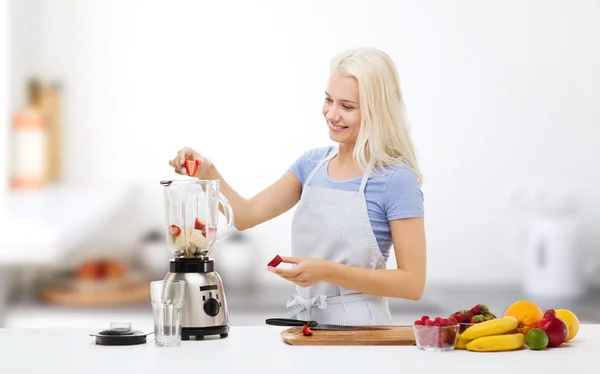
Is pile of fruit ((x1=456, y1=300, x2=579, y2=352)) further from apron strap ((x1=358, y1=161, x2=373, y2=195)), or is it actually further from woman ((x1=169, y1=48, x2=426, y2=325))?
apron strap ((x1=358, y1=161, x2=373, y2=195))

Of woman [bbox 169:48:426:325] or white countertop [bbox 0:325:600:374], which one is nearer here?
white countertop [bbox 0:325:600:374]

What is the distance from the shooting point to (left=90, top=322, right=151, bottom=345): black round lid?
1.60m

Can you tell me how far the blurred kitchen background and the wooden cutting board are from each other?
190 centimetres

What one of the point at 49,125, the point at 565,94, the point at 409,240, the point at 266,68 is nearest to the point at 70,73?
the point at 49,125

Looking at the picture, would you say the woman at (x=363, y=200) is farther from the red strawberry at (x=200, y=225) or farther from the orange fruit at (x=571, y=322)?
the orange fruit at (x=571, y=322)

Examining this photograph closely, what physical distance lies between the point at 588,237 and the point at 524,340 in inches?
85.6

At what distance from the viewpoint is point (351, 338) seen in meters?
1.61

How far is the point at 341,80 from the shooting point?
1941mm

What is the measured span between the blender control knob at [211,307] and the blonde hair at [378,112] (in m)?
0.47

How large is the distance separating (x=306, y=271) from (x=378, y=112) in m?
0.42

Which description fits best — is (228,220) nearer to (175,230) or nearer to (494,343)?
(175,230)

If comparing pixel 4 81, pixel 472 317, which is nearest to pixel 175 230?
pixel 472 317

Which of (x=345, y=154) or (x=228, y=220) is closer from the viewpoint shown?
(x=228, y=220)

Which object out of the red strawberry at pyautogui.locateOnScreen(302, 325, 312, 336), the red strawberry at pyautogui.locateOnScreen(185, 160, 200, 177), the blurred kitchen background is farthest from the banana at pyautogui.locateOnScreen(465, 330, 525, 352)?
the blurred kitchen background
